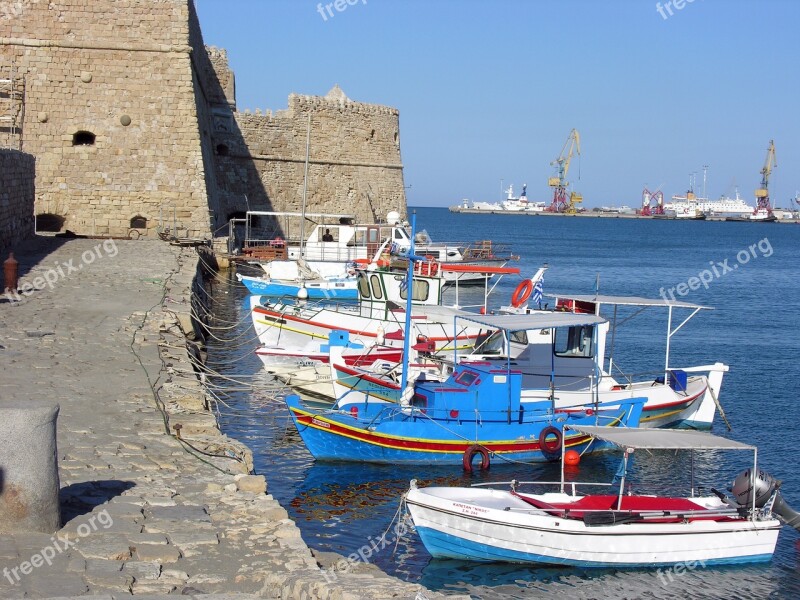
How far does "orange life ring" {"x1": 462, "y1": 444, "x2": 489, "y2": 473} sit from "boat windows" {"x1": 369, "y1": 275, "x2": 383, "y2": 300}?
857cm

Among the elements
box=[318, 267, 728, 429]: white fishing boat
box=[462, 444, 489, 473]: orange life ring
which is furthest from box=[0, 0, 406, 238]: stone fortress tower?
box=[462, 444, 489, 473]: orange life ring

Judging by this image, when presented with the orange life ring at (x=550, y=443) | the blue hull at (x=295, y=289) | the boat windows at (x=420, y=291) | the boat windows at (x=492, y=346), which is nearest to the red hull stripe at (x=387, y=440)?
the orange life ring at (x=550, y=443)

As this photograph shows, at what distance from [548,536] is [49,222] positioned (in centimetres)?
2145

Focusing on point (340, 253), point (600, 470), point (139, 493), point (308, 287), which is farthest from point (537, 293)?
point (139, 493)

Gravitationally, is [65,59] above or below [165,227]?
above

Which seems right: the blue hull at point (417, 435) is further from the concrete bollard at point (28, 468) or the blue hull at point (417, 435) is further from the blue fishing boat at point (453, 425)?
the concrete bollard at point (28, 468)

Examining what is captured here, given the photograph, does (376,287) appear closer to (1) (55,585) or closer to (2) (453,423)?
(2) (453,423)

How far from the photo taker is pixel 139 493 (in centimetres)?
697

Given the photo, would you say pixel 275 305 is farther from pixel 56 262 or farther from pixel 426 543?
Result: pixel 426 543

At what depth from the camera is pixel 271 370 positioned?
17.6 m

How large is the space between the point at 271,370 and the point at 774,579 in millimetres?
9996

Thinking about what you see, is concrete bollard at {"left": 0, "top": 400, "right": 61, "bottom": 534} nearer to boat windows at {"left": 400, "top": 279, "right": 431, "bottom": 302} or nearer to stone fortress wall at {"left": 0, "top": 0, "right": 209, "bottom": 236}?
boat windows at {"left": 400, "top": 279, "right": 431, "bottom": 302}

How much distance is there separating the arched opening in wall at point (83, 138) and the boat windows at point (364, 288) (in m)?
10.6

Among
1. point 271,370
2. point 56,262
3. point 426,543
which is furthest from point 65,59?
point 426,543
